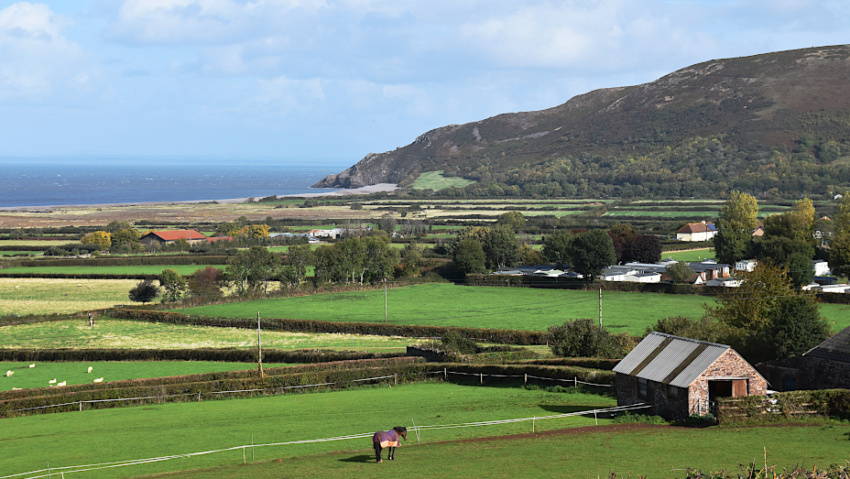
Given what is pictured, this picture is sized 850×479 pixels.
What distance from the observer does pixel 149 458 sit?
26.9 meters

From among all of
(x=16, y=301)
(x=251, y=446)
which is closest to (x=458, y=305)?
(x=16, y=301)

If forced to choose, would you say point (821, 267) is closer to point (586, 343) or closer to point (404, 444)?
point (586, 343)

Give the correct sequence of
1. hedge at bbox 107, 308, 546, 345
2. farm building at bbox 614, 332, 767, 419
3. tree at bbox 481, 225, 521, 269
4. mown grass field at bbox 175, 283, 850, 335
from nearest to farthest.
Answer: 1. farm building at bbox 614, 332, 767, 419
2. hedge at bbox 107, 308, 546, 345
3. mown grass field at bbox 175, 283, 850, 335
4. tree at bbox 481, 225, 521, 269

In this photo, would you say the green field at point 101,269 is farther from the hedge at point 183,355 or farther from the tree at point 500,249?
the hedge at point 183,355

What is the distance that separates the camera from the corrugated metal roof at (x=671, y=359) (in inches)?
1204

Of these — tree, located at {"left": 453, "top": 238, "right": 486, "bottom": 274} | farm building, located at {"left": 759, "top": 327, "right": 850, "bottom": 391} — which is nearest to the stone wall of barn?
farm building, located at {"left": 759, "top": 327, "right": 850, "bottom": 391}

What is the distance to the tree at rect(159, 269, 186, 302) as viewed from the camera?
7781cm

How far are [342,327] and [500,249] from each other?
37.3m

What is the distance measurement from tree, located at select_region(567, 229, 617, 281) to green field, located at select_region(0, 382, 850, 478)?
45.9 metres

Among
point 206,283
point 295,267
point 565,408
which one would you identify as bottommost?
point 565,408

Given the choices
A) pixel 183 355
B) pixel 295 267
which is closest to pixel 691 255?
pixel 295 267

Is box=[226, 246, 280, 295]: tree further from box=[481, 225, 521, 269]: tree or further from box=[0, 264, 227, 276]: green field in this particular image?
box=[481, 225, 521, 269]: tree

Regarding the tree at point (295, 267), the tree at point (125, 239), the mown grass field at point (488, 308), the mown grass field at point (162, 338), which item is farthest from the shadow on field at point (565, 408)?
the tree at point (125, 239)

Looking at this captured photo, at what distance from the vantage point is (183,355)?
52938 mm
